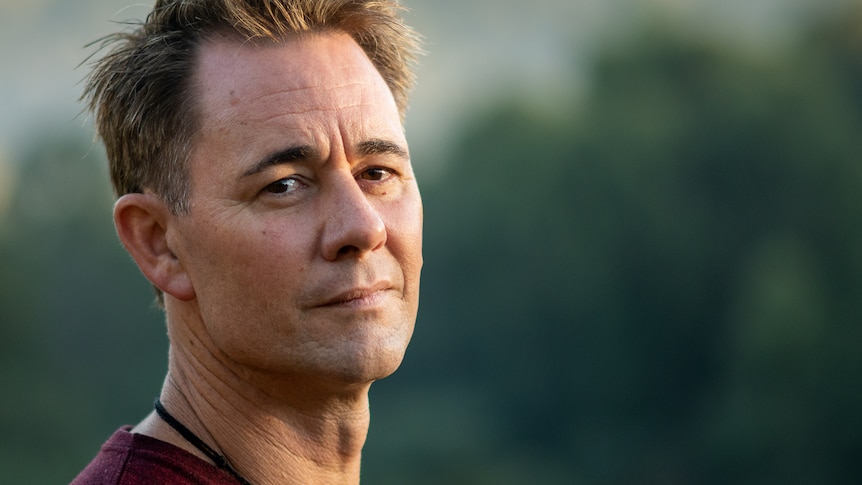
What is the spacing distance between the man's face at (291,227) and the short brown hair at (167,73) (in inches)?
2.7

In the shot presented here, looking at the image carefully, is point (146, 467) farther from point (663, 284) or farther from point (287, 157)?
point (663, 284)

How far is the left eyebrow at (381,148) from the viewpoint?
359cm

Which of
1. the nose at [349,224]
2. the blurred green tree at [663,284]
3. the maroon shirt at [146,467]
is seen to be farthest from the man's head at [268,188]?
the blurred green tree at [663,284]

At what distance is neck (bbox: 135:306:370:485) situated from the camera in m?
3.57

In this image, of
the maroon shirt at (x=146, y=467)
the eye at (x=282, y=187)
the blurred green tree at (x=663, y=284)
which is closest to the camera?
the maroon shirt at (x=146, y=467)

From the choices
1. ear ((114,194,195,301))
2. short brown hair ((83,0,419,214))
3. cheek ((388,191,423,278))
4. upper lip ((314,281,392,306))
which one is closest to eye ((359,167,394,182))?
cheek ((388,191,423,278))

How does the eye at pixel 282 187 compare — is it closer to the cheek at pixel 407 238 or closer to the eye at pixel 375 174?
the eye at pixel 375 174

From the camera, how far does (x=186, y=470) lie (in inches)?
134

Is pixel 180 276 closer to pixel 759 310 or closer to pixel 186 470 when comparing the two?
pixel 186 470

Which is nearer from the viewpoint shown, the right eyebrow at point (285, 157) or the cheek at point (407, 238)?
the right eyebrow at point (285, 157)

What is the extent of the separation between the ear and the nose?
565 mm

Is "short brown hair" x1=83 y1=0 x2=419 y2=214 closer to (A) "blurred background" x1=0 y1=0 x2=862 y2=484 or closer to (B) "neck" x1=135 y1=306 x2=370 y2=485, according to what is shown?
(B) "neck" x1=135 y1=306 x2=370 y2=485

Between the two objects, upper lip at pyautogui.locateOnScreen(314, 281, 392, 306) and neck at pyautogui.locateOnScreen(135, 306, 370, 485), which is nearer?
upper lip at pyautogui.locateOnScreen(314, 281, 392, 306)

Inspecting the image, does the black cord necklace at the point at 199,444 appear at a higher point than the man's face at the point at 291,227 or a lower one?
lower
